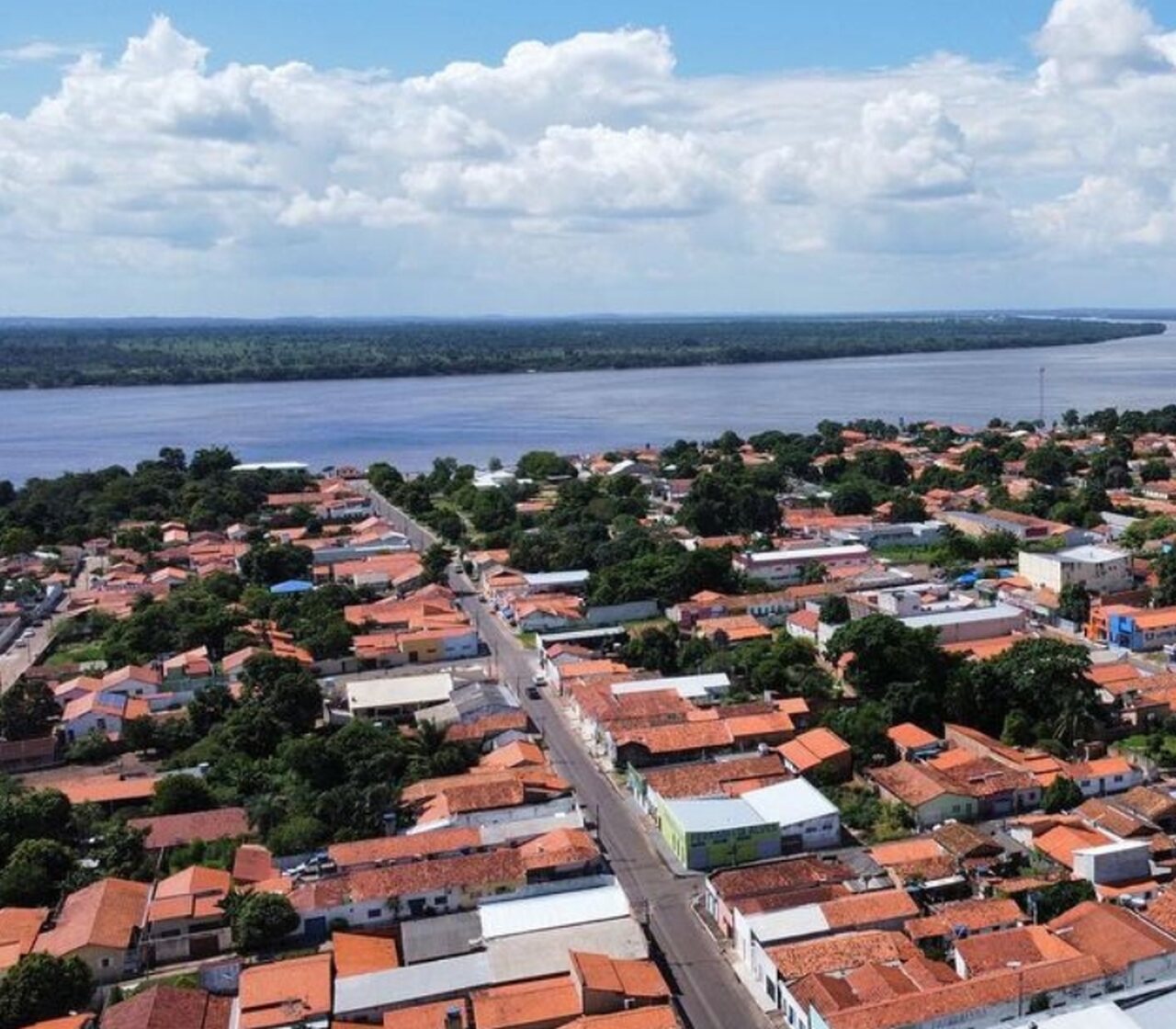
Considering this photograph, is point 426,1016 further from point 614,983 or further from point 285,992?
point 614,983

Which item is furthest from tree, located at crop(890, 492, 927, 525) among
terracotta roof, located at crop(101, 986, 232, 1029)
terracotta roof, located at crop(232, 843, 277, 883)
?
terracotta roof, located at crop(101, 986, 232, 1029)

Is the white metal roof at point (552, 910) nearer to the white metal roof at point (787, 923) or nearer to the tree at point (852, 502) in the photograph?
the white metal roof at point (787, 923)

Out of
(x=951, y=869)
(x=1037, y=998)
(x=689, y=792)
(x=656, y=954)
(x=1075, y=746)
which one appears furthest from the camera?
(x=1075, y=746)

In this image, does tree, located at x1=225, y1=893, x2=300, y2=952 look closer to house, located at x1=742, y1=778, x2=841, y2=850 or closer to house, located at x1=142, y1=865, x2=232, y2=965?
house, located at x1=142, y1=865, x2=232, y2=965

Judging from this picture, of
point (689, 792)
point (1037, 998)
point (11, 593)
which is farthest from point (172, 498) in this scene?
point (1037, 998)

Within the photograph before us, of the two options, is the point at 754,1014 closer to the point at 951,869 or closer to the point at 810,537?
the point at 951,869

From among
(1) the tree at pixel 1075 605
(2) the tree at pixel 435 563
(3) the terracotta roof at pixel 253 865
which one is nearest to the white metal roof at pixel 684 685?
(3) the terracotta roof at pixel 253 865
